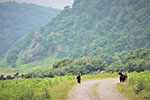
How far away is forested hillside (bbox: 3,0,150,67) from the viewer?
138 m

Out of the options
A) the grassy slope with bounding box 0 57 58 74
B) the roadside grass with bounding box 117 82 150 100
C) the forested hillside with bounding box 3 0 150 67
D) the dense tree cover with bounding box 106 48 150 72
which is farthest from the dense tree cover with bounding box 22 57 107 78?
the grassy slope with bounding box 0 57 58 74

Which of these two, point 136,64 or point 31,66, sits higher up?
point 31,66

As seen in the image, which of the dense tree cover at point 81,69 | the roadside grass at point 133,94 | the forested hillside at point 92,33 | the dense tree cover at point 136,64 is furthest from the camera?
the forested hillside at point 92,33

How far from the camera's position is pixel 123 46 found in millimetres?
135125

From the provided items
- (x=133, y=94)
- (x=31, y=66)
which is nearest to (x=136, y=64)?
(x=133, y=94)

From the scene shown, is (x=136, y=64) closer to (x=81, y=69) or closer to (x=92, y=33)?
(x=81, y=69)

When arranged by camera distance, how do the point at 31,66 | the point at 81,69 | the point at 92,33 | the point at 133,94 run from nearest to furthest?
the point at 133,94, the point at 81,69, the point at 31,66, the point at 92,33

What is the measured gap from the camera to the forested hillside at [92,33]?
13800cm

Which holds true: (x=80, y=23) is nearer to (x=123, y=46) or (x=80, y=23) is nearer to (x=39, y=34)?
(x=39, y=34)

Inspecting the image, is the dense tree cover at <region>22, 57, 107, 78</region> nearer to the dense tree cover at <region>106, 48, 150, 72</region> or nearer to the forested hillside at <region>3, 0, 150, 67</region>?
the dense tree cover at <region>106, 48, 150, 72</region>

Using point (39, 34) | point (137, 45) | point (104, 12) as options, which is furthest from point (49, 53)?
point (137, 45)

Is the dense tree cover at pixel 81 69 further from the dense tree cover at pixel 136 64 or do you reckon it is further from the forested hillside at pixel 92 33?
the forested hillside at pixel 92 33

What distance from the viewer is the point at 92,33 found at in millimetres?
167750

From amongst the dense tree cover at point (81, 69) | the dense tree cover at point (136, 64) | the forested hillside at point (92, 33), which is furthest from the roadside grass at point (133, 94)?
the forested hillside at point (92, 33)
